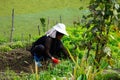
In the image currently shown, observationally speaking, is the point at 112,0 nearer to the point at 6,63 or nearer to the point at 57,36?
the point at 57,36

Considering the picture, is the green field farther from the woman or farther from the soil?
the woman

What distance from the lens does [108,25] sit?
19.0 ft

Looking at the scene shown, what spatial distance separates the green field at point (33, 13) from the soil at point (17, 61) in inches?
184

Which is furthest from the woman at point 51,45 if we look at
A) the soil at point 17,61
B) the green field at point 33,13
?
the green field at point 33,13

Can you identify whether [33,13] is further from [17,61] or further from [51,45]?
[51,45]

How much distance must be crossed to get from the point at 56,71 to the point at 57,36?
3.28 ft

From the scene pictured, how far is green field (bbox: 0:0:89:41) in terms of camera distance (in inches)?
535

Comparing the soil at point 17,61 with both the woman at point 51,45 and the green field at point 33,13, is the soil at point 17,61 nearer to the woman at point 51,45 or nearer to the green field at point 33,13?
the woman at point 51,45

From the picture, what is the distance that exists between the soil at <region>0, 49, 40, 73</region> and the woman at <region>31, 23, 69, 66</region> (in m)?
0.21

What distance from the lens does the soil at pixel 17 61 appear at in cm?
726

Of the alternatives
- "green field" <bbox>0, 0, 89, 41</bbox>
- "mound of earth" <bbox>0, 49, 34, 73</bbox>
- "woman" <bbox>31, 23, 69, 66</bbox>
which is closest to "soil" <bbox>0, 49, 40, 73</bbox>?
"mound of earth" <bbox>0, 49, 34, 73</bbox>

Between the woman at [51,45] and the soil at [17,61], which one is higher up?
the woman at [51,45]

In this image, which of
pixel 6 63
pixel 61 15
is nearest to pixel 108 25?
pixel 6 63

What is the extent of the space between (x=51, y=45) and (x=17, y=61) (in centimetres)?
60
